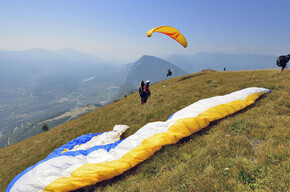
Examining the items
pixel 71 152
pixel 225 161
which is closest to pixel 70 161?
pixel 71 152

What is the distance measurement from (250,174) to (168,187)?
2381 millimetres

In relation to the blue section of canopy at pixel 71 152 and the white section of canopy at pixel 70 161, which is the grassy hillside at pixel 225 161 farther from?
the blue section of canopy at pixel 71 152

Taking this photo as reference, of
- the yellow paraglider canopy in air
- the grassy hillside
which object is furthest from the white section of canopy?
the yellow paraglider canopy in air

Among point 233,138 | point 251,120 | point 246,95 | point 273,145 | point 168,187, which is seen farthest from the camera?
point 246,95

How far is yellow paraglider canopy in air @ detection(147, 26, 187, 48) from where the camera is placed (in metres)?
22.3

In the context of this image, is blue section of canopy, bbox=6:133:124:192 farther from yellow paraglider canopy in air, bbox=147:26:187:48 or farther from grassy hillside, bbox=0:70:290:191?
yellow paraglider canopy in air, bbox=147:26:187:48

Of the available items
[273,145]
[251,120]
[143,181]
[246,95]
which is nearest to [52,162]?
[143,181]

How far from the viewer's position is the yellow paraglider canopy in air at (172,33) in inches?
879

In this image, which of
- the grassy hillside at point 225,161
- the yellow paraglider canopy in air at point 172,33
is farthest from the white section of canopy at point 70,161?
the yellow paraglider canopy in air at point 172,33

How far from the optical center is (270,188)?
3.04 meters

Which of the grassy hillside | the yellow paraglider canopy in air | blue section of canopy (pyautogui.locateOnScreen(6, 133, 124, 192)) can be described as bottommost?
blue section of canopy (pyautogui.locateOnScreen(6, 133, 124, 192))

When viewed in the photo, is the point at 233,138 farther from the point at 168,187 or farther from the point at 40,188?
the point at 40,188

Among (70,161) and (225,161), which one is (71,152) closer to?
(70,161)

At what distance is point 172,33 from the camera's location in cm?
2523
